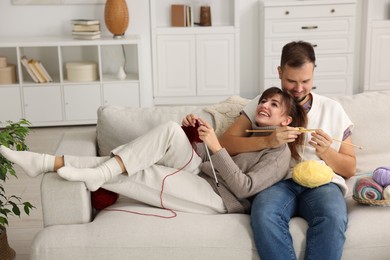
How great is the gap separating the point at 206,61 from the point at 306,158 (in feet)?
10.9

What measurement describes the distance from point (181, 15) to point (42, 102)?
1.47m

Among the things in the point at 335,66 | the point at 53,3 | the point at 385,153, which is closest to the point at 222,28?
the point at 335,66

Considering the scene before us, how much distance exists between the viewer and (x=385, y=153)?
2.93m

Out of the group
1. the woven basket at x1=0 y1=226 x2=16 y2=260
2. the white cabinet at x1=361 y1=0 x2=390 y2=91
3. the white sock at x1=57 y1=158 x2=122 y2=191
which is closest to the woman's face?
the white sock at x1=57 y1=158 x2=122 y2=191

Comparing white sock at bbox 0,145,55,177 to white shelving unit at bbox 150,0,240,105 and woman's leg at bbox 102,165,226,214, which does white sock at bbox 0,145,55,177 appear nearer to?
woman's leg at bbox 102,165,226,214

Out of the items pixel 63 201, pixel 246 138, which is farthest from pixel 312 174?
pixel 63 201

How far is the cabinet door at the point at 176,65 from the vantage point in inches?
230

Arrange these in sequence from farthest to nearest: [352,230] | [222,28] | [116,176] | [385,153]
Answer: [222,28], [385,153], [116,176], [352,230]

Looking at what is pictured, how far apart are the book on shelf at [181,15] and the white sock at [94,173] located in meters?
3.53

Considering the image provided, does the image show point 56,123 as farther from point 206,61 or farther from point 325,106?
point 325,106

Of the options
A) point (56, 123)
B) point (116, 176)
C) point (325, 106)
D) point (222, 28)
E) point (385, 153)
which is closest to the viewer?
point (116, 176)

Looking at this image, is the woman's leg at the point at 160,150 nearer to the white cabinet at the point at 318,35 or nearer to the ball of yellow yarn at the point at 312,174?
the ball of yellow yarn at the point at 312,174

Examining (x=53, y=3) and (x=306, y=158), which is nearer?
(x=306, y=158)

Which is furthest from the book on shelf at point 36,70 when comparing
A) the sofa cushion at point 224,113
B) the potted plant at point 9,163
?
the sofa cushion at point 224,113
